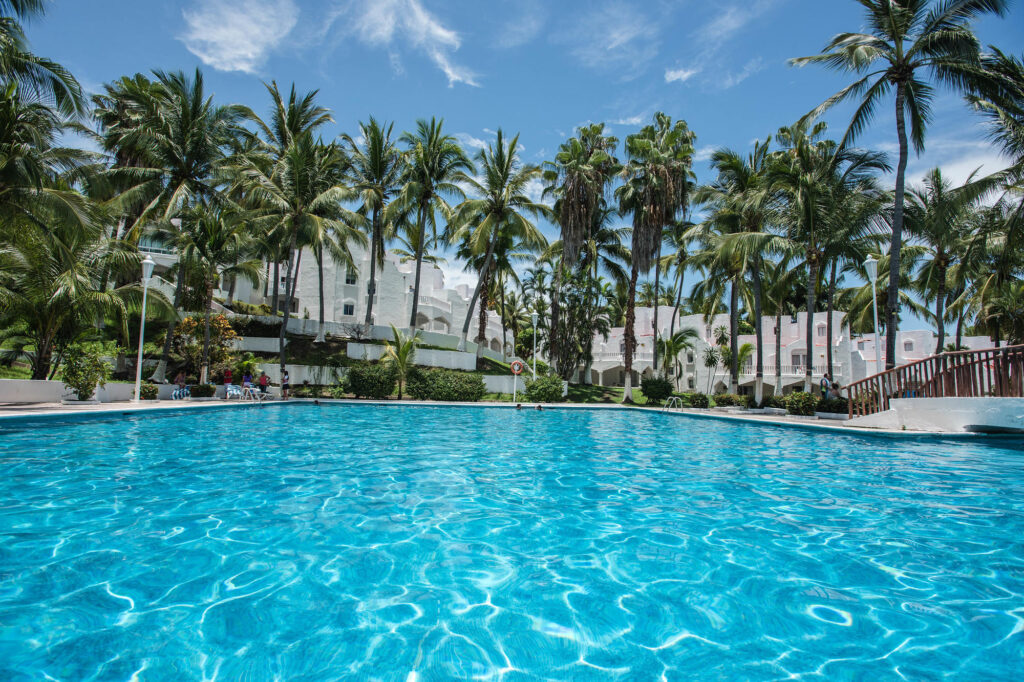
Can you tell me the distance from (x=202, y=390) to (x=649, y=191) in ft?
74.9

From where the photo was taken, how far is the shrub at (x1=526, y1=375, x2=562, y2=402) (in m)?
26.5

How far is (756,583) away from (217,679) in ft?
12.0

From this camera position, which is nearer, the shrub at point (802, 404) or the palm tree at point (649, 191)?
the shrub at point (802, 404)

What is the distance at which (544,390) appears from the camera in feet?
87.2

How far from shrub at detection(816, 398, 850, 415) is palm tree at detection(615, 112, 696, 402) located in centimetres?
1045

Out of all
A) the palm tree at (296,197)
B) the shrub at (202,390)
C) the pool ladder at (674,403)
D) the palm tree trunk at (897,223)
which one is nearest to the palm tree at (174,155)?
the palm tree at (296,197)

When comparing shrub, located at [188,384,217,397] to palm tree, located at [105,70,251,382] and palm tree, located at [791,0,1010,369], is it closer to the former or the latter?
palm tree, located at [105,70,251,382]

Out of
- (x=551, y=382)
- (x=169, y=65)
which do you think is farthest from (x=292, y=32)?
(x=551, y=382)

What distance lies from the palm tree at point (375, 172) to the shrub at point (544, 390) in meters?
10.8

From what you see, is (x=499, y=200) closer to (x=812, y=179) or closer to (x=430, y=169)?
(x=430, y=169)

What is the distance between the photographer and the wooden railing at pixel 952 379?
1155cm

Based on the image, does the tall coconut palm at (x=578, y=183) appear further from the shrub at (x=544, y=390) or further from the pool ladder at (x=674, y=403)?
the pool ladder at (x=674, y=403)

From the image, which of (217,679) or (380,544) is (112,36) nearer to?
(380,544)

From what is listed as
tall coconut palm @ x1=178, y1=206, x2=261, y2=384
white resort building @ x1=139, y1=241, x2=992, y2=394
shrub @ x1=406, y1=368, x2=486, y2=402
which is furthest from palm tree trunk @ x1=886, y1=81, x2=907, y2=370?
tall coconut palm @ x1=178, y1=206, x2=261, y2=384
